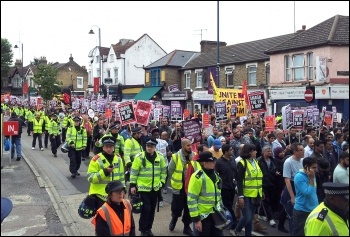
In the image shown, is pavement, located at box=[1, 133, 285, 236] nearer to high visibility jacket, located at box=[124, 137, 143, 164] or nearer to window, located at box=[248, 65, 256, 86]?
high visibility jacket, located at box=[124, 137, 143, 164]

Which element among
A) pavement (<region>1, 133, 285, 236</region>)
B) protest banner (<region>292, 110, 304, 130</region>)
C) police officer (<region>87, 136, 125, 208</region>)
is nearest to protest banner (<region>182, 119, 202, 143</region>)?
pavement (<region>1, 133, 285, 236</region>)

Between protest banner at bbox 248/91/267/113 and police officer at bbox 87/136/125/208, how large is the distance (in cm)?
917

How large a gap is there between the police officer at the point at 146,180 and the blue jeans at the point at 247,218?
1445mm

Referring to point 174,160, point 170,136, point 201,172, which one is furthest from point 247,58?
point 201,172

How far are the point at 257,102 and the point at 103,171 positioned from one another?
31.7 feet

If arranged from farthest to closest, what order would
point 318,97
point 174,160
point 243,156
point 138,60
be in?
1. point 138,60
2. point 318,97
3. point 174,160
4. point 243,156

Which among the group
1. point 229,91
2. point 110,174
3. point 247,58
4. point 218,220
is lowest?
point 218,220

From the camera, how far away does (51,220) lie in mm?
8836

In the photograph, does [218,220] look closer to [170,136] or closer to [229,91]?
[170,136]

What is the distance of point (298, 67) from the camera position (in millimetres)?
28125

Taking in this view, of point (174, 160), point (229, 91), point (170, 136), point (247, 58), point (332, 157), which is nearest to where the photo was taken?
point (174, 160)

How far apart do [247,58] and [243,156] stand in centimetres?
2576

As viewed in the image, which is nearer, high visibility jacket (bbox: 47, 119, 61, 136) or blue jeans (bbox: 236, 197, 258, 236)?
blue jeans (bbox: 236, 197, 258, 236)

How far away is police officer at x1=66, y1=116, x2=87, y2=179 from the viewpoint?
13.7 meters
